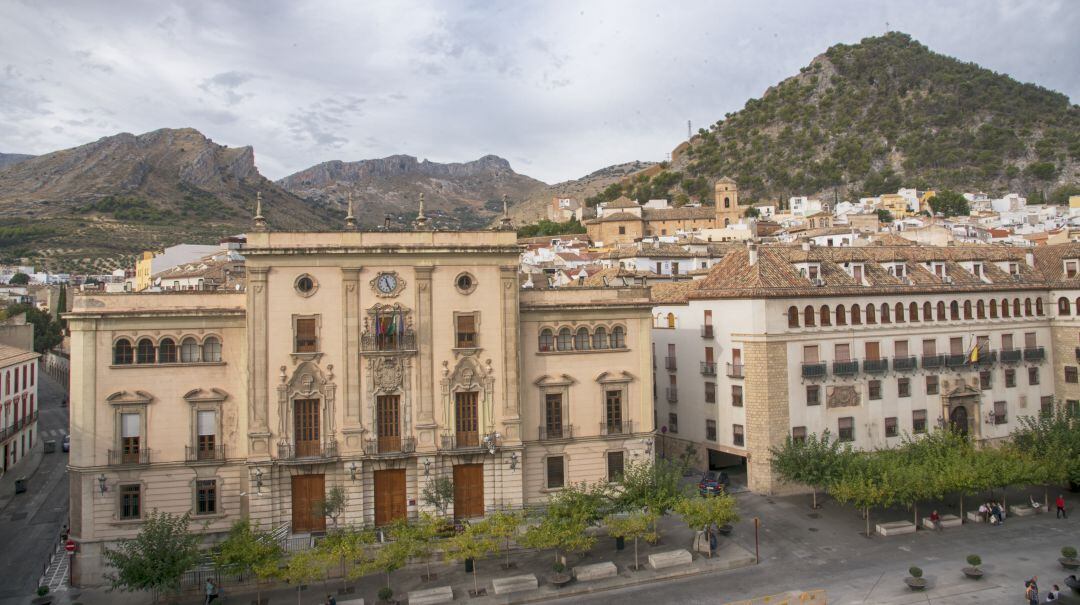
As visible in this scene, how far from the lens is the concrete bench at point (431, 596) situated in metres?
27.0

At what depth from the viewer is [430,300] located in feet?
109

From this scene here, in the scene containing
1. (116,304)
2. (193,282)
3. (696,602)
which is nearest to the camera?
(696,602)

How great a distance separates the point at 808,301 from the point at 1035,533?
1467 centimetres

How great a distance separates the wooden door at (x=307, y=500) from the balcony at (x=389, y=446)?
7.84ft

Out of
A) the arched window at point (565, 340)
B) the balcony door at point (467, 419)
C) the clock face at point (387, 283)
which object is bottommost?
the balcony door at point (467, 419)

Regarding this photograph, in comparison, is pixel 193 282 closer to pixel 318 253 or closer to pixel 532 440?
pixel 318 253

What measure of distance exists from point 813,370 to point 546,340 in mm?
14879

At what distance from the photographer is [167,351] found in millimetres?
31922

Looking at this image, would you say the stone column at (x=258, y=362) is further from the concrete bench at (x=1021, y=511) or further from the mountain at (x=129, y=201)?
the mountain at (x=129, y=201)

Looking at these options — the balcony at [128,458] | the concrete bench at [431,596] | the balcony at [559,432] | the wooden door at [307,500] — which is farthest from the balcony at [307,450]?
the balcony at [559,432]

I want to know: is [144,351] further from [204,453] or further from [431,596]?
[431,596]

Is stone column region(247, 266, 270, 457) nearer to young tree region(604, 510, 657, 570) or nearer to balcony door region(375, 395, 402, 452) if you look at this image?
balcony door region(375, 395, 402, 452)

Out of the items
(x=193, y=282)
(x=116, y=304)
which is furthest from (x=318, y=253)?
(x=193, y=282)

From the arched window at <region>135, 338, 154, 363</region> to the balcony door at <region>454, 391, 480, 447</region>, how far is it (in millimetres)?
13044
